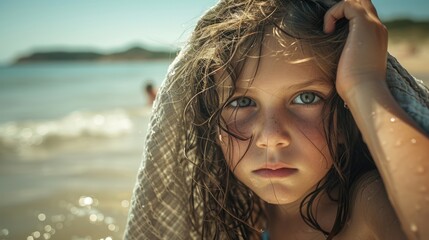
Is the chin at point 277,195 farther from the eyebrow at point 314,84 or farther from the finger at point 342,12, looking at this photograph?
the finger at point 342,12

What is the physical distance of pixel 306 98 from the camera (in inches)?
71.5

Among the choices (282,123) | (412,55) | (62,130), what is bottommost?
(282,123)

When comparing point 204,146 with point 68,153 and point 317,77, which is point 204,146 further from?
point 68,153

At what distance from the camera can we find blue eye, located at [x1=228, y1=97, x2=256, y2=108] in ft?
6.17

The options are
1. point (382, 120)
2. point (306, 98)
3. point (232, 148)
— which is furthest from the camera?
point (232, 148)

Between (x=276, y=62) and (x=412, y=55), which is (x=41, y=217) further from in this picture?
(x=412, y=55)

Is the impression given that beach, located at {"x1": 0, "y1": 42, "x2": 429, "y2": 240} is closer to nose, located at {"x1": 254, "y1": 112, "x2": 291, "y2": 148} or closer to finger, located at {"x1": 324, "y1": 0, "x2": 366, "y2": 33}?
nose, located at {"x1": 254, "y1": 112, "x2": 291, "y2": 148}

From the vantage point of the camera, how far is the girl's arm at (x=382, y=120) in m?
1.37

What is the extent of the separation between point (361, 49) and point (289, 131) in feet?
1.29

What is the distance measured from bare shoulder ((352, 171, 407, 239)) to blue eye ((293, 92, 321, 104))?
14.4 inches

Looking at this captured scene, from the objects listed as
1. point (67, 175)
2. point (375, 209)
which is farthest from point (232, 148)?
point (67, 175)

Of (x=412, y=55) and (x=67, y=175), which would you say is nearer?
(x=67, y=175)

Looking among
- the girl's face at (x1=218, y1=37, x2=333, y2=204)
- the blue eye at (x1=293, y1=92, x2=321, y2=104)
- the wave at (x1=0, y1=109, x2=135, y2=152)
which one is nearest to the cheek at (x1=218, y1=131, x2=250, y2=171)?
the girl's face at (x1=218, y1=37, x2=333, y2=204)

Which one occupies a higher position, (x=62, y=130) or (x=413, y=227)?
(x=62, y=130)
